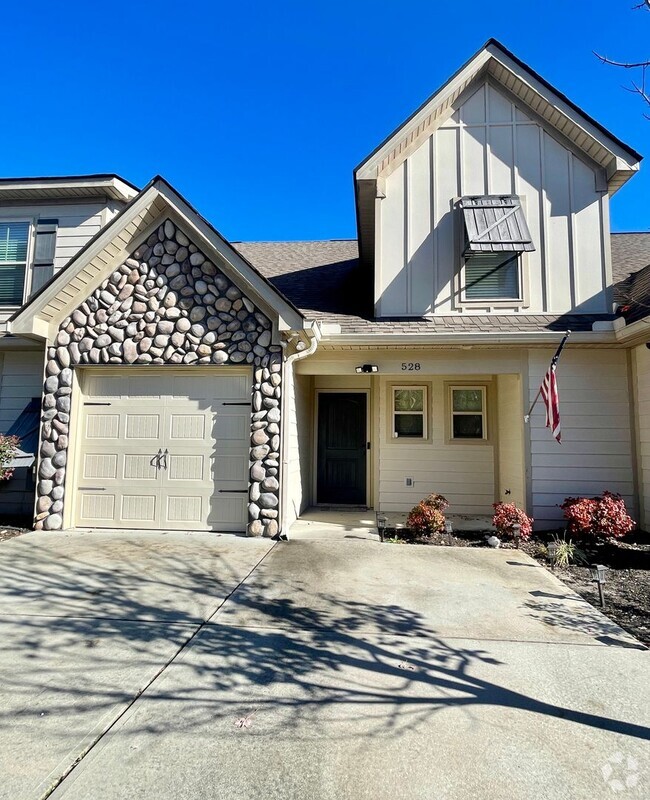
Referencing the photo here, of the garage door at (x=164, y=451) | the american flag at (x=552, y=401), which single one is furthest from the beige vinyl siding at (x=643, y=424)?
the garage door at (x=164, y=451)

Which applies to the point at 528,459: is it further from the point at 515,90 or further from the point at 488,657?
the point at 515,90

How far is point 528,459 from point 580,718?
4.89 meters

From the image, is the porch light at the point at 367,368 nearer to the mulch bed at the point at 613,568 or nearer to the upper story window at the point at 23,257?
the mulch bed at the point at 613,568

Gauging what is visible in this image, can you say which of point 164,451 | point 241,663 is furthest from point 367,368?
point 241,663

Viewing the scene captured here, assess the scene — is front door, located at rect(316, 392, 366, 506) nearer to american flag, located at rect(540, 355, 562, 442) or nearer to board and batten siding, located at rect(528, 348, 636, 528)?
board and batten siding, located at rect(528, 348, 636, 528)

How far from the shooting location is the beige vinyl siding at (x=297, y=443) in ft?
21.7

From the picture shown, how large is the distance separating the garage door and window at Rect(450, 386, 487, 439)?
4014 millimetres

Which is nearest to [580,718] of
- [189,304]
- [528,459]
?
[528,459]

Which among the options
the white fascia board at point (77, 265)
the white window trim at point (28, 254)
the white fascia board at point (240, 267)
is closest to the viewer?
the white fascia board at point (240, 267)

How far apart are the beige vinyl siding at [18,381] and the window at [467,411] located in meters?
7.49

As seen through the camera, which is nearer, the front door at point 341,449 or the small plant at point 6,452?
the small plant at point 6,452

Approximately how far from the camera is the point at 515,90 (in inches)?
302

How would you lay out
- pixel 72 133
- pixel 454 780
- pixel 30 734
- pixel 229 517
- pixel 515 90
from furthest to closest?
pixel 72 133 < pixel 515 90 < pixel 229 517 < pixel 30 734 < pixel 454 780

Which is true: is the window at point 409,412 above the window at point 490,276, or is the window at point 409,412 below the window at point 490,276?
below
